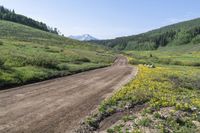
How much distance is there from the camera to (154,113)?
23.2 meters

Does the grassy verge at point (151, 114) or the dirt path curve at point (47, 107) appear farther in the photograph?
the grassy verge at point (151, 114)

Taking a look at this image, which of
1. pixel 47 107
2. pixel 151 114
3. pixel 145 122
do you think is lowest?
pixel 47 107

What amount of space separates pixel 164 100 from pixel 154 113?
4360 millimetres

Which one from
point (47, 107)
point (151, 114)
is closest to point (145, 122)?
point (151, 114)

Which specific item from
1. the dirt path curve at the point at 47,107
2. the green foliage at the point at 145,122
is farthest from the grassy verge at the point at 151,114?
the dirt path curve at the point at 47,107

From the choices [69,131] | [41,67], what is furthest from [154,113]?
[41,67]

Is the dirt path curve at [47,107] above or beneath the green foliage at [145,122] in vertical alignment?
beneath

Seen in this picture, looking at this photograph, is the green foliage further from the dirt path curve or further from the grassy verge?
the dirt path curve

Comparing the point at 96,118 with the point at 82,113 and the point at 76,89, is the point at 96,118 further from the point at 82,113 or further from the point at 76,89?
the point at 76,89

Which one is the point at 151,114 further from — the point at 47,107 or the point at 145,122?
the point at 47,107

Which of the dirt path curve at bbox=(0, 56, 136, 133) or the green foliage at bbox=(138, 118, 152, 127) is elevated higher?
the green foliage at bbox=(138, 118, 152, 127)

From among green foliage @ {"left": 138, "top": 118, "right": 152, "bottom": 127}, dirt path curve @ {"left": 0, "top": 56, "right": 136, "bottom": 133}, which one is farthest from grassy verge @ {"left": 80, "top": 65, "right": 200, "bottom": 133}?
dirt path curve @ {"left": 0, "top": 56, "right": 136, "bottom": 133}

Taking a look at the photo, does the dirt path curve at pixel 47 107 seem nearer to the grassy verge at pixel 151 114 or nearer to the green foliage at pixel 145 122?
the grassy verge at pixel 151 114

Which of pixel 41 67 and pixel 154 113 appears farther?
pixel 41 67
